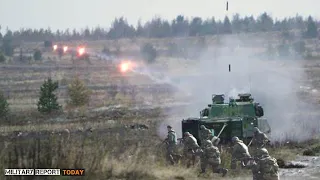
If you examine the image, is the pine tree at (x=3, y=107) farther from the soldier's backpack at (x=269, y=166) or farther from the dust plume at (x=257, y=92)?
the soldier's backpack at (x=269, y=166)

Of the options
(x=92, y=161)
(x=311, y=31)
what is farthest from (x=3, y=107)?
(x=311, y=31)

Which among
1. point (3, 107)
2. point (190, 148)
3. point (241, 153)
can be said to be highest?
point (241, 153)

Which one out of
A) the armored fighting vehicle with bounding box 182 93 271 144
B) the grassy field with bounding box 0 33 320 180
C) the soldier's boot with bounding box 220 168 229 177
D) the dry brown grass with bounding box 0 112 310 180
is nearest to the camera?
the dry brown grass with bounding box 0 112 310 180

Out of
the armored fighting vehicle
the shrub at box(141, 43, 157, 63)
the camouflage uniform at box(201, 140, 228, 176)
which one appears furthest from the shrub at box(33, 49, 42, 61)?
the camouflage uniform at box(201, 140, 228, 176)

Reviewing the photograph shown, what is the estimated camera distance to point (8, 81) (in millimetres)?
82812

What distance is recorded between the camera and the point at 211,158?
17.3m

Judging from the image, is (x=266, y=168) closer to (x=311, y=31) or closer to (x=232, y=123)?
(x=232, y=123)

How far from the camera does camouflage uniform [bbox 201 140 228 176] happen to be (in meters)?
17.3

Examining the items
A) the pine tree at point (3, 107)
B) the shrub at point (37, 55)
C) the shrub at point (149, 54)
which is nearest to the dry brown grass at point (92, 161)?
the pine tree at point (3, 107)

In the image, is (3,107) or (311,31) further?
(311,31)

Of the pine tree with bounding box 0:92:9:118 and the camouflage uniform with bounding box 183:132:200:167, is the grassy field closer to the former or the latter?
the camouflage uniform with bounding box 183:132:200:167

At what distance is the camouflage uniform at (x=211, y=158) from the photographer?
56.9 ft

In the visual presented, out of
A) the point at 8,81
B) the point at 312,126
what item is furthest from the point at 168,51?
the point at 312,126

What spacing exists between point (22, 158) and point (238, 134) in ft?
34.6
